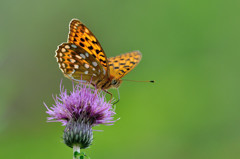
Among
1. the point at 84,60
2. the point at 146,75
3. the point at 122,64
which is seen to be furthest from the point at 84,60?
the point at 146,75

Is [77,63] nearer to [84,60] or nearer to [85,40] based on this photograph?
[84,60]

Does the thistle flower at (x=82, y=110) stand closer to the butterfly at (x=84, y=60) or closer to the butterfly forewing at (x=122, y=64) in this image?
the butterfly at (x=84, y=60)

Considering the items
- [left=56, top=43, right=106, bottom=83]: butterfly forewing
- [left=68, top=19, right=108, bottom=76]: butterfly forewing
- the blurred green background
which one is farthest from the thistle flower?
the blurred green background

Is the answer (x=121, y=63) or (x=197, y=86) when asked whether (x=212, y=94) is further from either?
(x=121, y=63)

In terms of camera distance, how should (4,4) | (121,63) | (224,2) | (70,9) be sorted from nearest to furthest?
(121,63), (4,4), (70,9), (224,2)

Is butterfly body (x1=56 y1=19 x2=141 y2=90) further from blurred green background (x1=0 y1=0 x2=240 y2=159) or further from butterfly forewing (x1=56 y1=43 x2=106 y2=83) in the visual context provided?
blurred green background (x1=0 y1=0 x2=240 y2=159)

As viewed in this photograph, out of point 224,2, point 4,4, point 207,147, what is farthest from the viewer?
point 224,2

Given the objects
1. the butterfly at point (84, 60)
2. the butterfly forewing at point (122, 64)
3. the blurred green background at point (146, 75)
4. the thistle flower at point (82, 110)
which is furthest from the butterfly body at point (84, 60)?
the blurred green background at point (146, 75)

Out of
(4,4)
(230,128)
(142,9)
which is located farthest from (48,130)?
(142,9)

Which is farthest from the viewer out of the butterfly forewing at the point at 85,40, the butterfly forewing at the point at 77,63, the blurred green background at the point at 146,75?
the blurred green background at the point at 146,75
